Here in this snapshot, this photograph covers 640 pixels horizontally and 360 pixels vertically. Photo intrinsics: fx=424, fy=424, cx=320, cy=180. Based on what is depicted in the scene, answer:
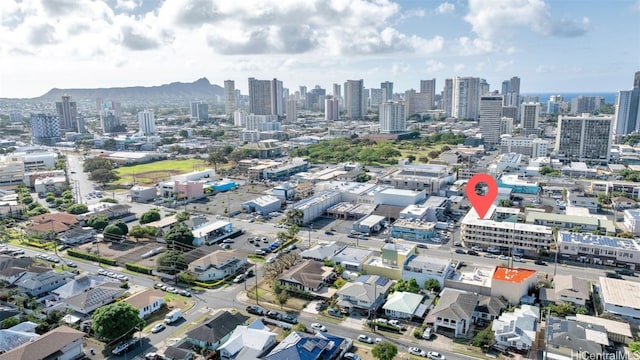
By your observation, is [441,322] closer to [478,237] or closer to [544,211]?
[478,237]

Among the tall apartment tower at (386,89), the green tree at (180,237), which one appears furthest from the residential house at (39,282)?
the tall apartment tower at (386,89)

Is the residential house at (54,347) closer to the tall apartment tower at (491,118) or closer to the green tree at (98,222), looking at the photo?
the green tree at (98,222)

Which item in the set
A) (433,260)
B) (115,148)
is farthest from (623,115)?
(115,148)

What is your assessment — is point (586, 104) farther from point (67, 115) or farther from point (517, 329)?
point (67, 115)

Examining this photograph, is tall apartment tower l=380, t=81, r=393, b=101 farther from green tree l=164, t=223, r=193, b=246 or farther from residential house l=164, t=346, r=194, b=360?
residential house l=164, t=346, r=194, b=360

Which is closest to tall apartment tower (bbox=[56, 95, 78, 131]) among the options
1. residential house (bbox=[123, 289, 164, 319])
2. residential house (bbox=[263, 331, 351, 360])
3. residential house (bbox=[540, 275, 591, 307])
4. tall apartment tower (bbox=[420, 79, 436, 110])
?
residential house (bbox=[123, 289, 164, 319])
